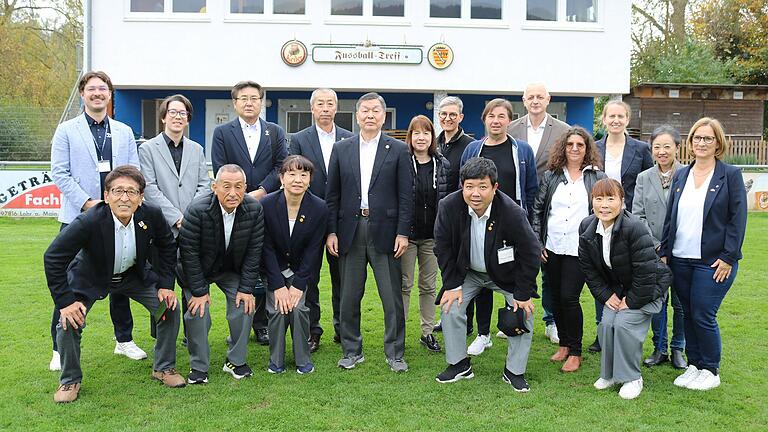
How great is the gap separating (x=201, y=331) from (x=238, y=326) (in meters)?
0.25

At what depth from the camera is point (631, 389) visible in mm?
4668

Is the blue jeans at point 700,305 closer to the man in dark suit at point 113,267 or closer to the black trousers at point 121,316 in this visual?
the man in dark suit at point 113,267

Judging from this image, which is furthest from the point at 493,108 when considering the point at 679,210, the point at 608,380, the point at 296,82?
the point at 296,82

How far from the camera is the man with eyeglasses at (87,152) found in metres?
5.00

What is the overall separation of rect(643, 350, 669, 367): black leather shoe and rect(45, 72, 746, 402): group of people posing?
30 millimetres

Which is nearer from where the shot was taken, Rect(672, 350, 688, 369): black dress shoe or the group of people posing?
the group of people posing

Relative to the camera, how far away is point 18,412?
4281 millimetres

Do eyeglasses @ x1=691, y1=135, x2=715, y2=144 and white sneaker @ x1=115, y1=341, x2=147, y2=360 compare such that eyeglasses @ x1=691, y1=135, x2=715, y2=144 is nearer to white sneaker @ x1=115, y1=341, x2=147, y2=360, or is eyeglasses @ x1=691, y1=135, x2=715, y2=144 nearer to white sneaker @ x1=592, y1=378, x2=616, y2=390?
white sneaker @ x1=592, y1=378, x2=616, y2=390

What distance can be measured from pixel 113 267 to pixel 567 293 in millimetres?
3153

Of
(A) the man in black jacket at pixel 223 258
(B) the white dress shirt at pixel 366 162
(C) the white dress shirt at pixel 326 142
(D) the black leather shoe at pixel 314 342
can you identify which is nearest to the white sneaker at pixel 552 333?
(D) the black leather shoe at pixel 314 342

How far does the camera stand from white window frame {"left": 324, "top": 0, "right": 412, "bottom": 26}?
16969 mm

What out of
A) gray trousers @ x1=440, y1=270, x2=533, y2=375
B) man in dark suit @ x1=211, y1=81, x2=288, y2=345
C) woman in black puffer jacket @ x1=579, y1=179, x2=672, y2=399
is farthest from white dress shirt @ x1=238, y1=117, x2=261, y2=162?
woman in black puffer jacket @ x1=579, y1=179, x2=672, y2=399

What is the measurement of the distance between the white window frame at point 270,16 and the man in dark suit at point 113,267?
12982 millimetres

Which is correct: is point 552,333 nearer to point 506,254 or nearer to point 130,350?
point 506,254
